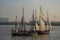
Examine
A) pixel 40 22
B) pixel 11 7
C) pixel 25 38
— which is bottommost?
pixel 25 38

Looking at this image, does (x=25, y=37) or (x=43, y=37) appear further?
(x=25, y=37)

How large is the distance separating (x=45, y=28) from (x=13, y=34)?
0.60 m

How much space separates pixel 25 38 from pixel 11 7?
675 millimetres

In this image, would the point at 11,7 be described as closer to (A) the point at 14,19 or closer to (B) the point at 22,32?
(A) the point at 14,19

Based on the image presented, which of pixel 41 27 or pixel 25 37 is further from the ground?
pixel 41 27

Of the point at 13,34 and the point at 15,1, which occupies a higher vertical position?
Result: the point at 15,1

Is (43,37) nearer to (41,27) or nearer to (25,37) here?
(41,27)

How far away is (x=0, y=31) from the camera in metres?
3.73

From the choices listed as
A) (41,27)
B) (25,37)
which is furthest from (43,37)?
(25,37)

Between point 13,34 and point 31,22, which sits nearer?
point 31,22

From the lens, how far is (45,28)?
12.5ft

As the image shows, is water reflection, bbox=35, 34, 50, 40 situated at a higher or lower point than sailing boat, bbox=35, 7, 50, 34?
lower

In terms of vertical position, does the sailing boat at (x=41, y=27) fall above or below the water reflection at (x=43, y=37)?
above

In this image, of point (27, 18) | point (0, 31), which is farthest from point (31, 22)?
point (0, 31)
